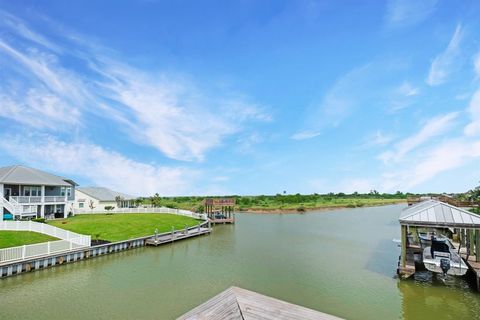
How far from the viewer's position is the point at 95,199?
47.7m

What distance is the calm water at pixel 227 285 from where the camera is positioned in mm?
12445

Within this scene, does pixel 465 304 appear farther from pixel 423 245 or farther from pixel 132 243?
pixel 132 243

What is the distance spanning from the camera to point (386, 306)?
12992mm

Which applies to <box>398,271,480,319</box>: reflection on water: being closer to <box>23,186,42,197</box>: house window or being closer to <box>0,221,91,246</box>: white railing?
<box>0,221,91,246</box>: white railing

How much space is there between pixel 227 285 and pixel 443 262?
10953 mm

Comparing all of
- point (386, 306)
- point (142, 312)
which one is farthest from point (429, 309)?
point (142, 312)

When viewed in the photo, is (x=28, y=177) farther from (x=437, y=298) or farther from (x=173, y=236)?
(x=437, y=298)

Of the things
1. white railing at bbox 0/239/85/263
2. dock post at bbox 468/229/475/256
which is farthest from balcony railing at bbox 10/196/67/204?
dock post at bbox 468/229/475/256

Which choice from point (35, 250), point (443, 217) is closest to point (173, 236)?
point (35, 250)

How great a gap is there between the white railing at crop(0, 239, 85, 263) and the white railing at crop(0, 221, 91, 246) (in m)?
0.49

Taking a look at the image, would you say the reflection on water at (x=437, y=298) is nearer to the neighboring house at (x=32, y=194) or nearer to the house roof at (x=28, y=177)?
the neighboring house at (x=32, y=194)

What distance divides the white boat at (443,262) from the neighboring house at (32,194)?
3278cm

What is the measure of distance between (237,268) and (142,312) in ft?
27.5

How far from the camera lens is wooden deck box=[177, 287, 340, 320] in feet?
12.0
